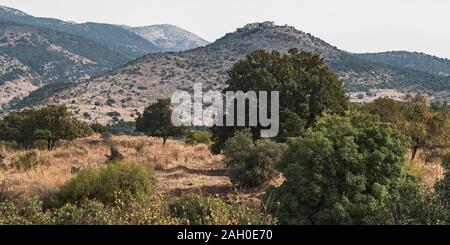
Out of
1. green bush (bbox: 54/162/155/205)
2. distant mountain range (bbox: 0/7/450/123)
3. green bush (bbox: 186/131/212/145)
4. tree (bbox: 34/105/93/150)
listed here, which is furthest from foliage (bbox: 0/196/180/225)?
distant mountain range (bbox: 0/7/450/123)

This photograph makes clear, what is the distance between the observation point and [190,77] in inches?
4818

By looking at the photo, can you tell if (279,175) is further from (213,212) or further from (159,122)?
(159,122)

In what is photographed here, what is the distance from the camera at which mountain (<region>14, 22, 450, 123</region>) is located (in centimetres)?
10075

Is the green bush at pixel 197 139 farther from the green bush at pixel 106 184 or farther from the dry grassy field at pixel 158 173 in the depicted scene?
the green bush at pixel 106 184

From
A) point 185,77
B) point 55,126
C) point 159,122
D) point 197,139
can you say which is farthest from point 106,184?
point 185,77

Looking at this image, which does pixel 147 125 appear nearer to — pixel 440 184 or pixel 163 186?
pixel 163 186

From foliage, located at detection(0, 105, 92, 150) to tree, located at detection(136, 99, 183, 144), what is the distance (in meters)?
7.31

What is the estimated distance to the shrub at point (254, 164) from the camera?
18719mm

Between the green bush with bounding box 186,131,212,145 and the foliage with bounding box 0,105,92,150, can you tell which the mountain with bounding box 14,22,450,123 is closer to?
the green bush with bounding box 186,131,212,145

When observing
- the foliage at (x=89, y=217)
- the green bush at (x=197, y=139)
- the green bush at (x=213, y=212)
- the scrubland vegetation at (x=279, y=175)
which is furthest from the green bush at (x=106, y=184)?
the green bush at (x=197, y=139)

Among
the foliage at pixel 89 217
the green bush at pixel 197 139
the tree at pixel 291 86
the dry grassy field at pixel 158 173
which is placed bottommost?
the green bush at pixel 197 139

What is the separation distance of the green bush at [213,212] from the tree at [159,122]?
3038 cm

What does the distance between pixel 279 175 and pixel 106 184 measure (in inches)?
290
